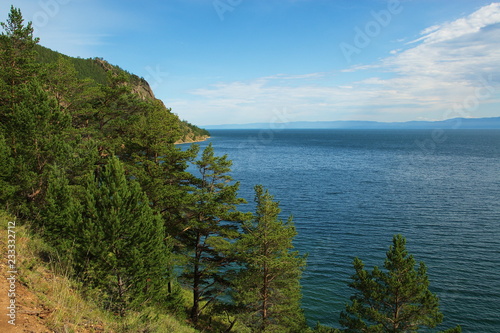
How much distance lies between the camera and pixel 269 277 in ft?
64.6

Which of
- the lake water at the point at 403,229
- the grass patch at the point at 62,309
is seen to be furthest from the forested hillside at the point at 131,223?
the lake water at the point at 403,229

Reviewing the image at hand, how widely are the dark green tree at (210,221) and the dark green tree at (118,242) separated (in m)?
5.91

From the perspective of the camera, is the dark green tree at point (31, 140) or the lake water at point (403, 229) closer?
the dark green tree at point (31, 140)

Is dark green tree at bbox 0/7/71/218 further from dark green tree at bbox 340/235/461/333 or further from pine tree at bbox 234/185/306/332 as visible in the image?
dark green tree at bbox 340/235/461/333

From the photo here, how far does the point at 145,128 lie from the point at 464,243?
3803cm

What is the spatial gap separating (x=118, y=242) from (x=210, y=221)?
8674mm

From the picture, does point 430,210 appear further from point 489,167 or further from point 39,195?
point 489,167

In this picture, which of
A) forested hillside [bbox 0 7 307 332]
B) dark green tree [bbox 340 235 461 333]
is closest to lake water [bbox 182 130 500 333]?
dark green tree [bbox 340 235 461 333]

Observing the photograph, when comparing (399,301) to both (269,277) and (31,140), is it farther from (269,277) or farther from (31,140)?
(31,140)

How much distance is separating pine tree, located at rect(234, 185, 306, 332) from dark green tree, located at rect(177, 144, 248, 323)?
198 cm

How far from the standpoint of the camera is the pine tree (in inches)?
737

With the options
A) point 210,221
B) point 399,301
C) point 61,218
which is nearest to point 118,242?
point 61,218

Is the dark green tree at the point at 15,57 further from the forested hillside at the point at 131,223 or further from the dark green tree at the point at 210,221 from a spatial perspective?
the dark green tree at the point at 210,221

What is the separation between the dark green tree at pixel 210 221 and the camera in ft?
Result: 68.5
